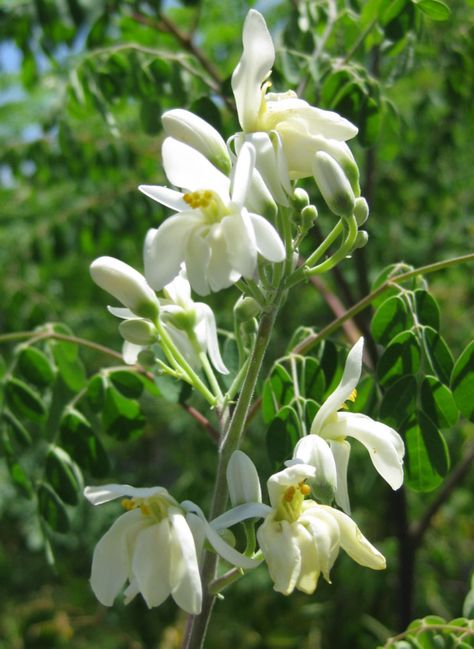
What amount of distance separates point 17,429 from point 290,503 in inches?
28.4

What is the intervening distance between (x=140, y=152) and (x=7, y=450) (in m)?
1.40

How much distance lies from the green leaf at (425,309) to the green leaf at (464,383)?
85mm

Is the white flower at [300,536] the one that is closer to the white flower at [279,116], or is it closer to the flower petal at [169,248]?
the flower petal at [169,248]

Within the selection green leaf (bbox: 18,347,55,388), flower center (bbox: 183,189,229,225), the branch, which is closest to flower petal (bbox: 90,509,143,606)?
flower center (bbox: 183,189,229,225)

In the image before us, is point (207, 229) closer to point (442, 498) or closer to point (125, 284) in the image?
point (125, 284)

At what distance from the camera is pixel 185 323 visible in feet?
3.65

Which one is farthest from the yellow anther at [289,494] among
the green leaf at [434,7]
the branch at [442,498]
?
the branch at [442,498]

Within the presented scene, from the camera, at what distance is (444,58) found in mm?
2281

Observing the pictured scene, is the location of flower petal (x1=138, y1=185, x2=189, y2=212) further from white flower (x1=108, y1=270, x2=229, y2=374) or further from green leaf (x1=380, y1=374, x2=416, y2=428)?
green leaf (x1=380, y1=374, x2=416, y2=428)

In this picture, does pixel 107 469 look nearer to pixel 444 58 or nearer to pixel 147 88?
pixel 147 88

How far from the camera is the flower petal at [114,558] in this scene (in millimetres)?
896

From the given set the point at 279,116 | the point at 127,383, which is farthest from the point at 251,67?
the point at 127,383

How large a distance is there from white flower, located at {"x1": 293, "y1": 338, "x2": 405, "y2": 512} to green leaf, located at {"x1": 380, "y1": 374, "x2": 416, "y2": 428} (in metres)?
0.19

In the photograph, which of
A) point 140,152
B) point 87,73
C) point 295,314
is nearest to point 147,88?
point 87,73
